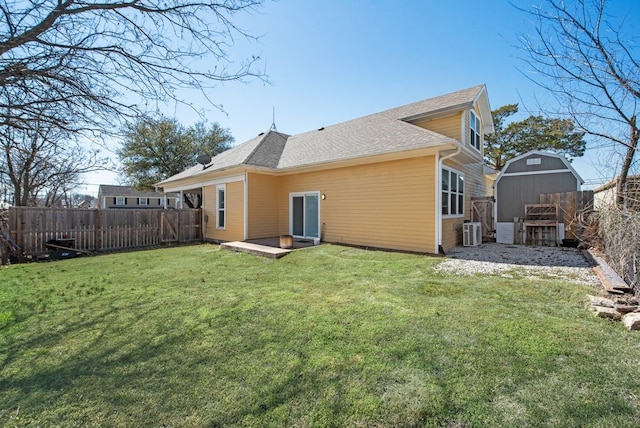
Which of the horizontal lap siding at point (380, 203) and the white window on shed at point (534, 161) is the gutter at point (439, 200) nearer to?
the horizontal lap siding at point (380, 203)

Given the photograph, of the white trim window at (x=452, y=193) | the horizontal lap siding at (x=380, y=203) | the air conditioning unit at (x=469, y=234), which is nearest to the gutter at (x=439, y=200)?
the horizontal lap siding at (x=380, y=203)

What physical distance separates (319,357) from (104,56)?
415cm

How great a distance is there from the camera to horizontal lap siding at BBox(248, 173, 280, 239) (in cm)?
1122

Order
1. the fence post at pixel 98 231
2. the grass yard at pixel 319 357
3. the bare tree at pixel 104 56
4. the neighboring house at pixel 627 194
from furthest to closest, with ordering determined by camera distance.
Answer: the fence post at pixel 98 231
the neighboring house at pixel 627 194
the bare tree at pixel 104 56
the grass yard at pixel 319 357

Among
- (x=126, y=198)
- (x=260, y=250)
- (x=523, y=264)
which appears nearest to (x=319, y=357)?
(x=523, y=264)

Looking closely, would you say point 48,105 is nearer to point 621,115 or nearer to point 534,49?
point 534,49

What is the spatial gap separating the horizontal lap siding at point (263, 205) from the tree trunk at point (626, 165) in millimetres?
10255

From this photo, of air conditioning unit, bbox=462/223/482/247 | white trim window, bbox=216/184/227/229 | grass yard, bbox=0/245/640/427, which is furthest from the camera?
white trim window, bbox=216/184/227/229

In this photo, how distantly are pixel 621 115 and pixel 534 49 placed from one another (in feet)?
6.71

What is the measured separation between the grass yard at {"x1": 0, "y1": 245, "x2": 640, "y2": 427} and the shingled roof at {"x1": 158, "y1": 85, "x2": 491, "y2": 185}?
475 centimetres

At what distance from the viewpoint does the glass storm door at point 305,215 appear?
1098 centimetres

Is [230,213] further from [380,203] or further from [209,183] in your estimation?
[380,203]

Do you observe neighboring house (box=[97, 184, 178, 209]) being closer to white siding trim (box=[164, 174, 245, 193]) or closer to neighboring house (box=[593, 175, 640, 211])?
white siding trim (box=[164, 174, 245, 193])

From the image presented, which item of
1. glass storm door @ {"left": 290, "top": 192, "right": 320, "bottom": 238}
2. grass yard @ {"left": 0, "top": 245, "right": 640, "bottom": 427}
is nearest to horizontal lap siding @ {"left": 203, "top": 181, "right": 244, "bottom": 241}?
glass storm door @ {"left": 290, "top": 192, "right": 320, "bottom": 238}
